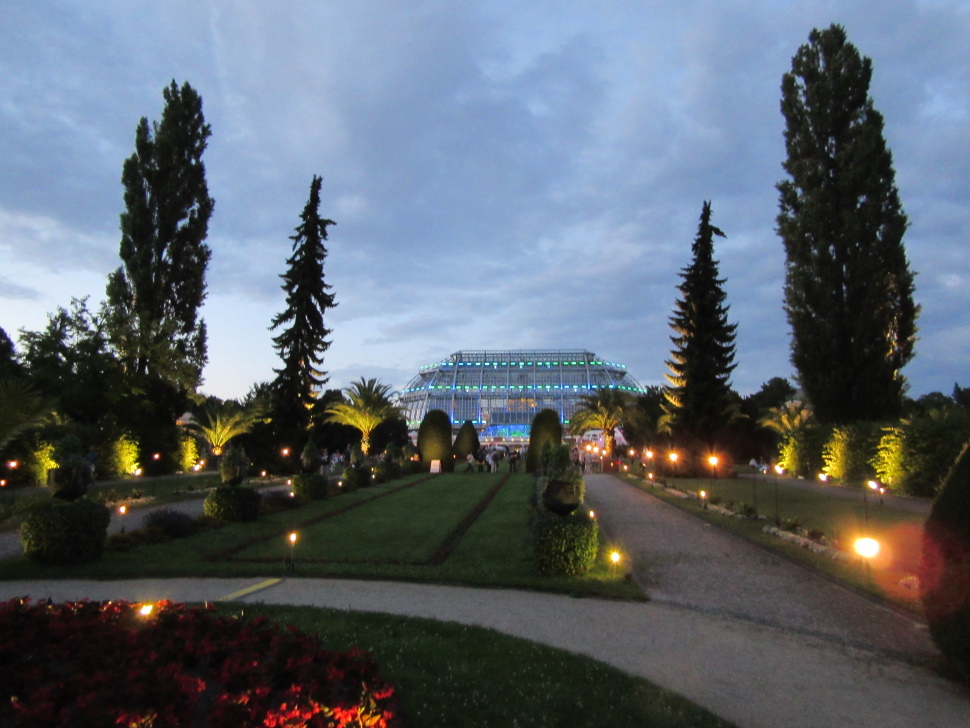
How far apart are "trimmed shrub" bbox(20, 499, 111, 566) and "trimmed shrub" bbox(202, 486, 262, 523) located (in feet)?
15.7

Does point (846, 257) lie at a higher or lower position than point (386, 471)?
higher

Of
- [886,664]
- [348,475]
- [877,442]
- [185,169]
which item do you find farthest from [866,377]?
[185,169]

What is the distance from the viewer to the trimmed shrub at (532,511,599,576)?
973 centimetres

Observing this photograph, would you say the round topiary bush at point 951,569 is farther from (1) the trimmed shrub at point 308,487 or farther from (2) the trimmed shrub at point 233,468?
(1) the trimmed shrub at point 308,487

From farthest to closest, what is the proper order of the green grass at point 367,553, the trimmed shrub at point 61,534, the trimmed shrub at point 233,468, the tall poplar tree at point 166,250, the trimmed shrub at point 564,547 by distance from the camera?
the tall poplar tree at point 166,250, the trimmed shrub at point 233,468, the trimmed shrub at point 61,534, the trimmed shrub at point 564,547, the green grass at point 367,553

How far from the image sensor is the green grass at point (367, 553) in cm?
951

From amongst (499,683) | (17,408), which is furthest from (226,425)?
(17,408)

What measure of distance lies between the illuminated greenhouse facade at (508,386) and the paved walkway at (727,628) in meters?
86.4

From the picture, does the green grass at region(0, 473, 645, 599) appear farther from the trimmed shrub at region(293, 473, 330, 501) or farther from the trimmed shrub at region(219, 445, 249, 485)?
the trimmed shrub at region(293, 473, 330, 501)

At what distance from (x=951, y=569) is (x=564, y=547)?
5.52m

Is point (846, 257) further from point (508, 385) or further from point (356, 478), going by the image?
point (508, 385)

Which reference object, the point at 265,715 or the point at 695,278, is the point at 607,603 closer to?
the point at 265,715

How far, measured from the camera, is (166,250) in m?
34.1

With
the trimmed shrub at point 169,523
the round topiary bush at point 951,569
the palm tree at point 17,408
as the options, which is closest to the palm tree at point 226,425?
the trimmed shrub at point 169,523
